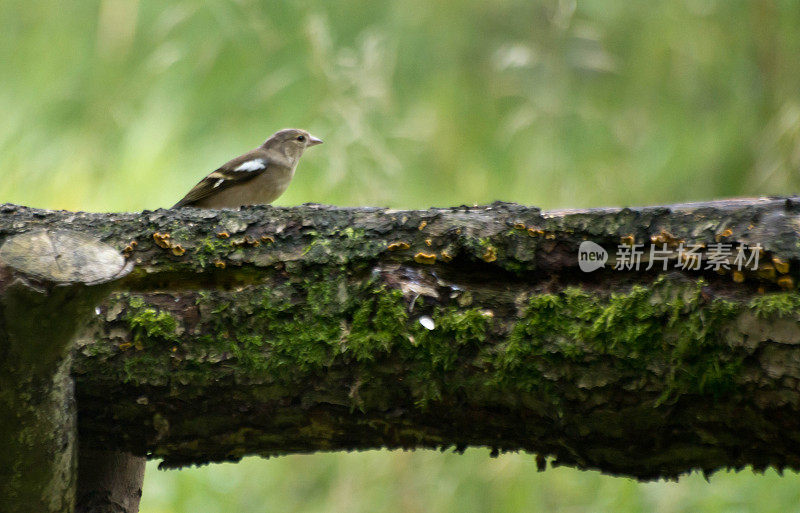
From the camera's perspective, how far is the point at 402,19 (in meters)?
5.33

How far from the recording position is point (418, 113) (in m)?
5.24

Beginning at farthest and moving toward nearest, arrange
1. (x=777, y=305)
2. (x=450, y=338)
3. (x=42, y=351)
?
(x=450, y=338)
(x=777, y=305)
(x=42, y=351)

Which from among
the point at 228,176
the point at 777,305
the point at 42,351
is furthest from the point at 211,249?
the point at 228,176

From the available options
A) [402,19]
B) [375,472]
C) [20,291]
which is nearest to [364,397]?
[20,291]

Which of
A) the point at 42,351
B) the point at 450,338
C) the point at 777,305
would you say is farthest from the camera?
the point at 450,338

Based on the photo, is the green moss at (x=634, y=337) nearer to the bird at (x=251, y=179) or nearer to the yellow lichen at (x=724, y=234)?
the yellow lichen at (x=724, y=234)

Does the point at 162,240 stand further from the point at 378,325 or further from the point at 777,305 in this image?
the point at 777,305

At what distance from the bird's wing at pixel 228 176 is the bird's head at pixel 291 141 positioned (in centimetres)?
27

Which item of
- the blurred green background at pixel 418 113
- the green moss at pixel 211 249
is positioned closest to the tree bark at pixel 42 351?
the green moss at pixel 211 249

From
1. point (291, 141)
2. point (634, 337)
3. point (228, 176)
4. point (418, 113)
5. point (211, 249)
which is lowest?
point (634, 337)

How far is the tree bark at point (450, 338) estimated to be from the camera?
1993 mm

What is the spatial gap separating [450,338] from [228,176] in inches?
105

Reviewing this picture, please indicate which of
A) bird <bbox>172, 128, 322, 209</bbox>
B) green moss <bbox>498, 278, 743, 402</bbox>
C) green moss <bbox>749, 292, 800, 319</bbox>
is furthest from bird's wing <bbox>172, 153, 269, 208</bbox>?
green moss <bbox>749, 292, 800, 319</bbox>

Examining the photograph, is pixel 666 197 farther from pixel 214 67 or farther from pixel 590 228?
pixel 590 228
